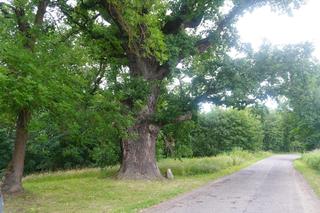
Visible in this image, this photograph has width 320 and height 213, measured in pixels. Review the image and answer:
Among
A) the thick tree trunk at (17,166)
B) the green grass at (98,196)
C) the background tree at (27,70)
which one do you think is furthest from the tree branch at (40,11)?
the green grass at (98,196)

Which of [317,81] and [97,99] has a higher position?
[317,81]

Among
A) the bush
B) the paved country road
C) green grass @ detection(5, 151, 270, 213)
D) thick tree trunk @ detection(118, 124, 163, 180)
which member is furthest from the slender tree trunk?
the bush

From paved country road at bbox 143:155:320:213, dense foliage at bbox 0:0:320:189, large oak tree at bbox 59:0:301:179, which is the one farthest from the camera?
large oak tree at bbox 59:0:301:179

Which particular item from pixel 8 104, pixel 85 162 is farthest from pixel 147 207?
pixel 85 162

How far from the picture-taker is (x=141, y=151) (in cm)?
2178

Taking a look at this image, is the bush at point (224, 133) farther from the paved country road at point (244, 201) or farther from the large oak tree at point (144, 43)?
the paved country road at point (244, 201)

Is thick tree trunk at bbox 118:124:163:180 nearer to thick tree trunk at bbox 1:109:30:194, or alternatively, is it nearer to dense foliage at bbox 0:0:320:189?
dense foliage at bbox 0:0:320:189

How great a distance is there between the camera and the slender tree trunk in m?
21.4

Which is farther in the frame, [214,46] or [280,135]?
[280,135]

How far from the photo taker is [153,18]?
58.9 feet

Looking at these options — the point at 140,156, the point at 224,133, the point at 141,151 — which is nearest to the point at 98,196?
the point at 140,156

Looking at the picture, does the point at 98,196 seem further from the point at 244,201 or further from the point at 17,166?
the point at 244,201

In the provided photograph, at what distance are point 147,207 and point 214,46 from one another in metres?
14.0

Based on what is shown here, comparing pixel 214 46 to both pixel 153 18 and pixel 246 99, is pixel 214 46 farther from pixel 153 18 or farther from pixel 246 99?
pixel 153 18
